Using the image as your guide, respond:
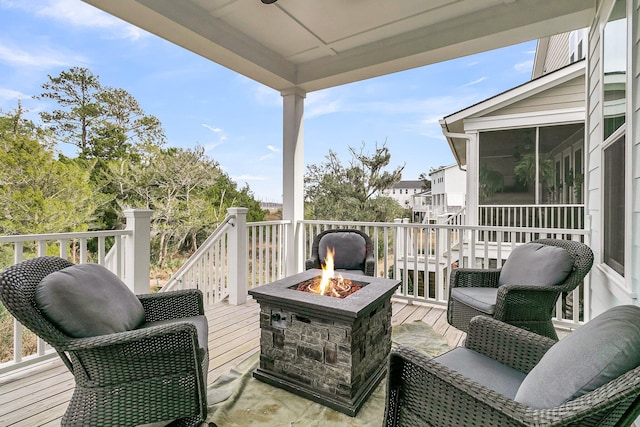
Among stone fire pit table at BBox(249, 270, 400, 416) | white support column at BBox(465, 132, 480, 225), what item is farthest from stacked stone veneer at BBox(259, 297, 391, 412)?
white support column at BBox(465, 132, 480, 225)

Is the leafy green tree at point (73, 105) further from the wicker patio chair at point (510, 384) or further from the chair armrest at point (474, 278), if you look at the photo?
the wicker patio chair at point (510, 384)

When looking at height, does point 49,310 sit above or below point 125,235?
below

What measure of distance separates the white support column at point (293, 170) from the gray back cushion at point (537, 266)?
270 cm

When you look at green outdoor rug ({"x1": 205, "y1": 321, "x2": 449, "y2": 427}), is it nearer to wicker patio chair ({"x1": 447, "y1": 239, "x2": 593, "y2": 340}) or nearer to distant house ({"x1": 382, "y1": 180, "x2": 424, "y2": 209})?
wicker patio chair ({"x1": 447, "y1": 239, "x2": 593, "y2": 340})

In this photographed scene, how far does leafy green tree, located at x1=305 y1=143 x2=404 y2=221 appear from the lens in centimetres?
927

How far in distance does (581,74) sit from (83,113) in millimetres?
11733

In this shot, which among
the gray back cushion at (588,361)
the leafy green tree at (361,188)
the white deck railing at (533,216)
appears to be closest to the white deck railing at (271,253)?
the white deck railing at (533,216)

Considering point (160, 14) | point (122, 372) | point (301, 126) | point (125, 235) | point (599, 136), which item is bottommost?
point (122, 372)

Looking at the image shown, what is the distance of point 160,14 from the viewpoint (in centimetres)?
277

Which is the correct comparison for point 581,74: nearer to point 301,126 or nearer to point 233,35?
point 301,126

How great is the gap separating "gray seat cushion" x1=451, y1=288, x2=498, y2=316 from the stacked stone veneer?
2.52 feet

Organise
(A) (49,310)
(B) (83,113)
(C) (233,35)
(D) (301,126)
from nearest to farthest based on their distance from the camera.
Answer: (A) (49,310), (C) (233,35), (D) (301,126), (B) (83,113)

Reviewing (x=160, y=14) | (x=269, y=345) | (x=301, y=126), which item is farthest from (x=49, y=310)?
(x=301, y=126)

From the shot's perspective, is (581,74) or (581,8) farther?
(581,74)
